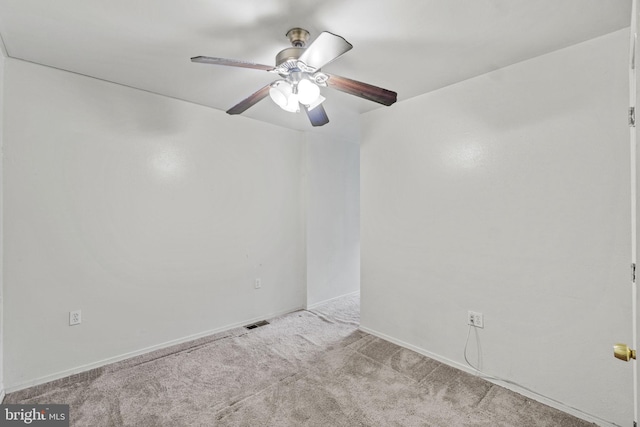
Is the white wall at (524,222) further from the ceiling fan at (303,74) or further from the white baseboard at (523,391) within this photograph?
the ceiling fan at (303,74)

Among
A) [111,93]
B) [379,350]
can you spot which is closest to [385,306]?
[379,350]

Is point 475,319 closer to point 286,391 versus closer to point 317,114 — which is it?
point 286,391

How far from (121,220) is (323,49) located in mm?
2199

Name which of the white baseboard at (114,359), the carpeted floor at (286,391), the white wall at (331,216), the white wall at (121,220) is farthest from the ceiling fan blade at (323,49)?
the white baseboard at (114,359)

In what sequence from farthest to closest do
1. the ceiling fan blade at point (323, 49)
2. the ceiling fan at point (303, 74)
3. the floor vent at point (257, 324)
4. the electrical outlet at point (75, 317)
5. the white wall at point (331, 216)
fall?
the white wall at point (331, 216)
the floor vent at point (257, 324)
the electrical outlet at point (75, 317)
the ceiling fan at point (303, 74)
the ceiling fan blade at point (323, 49)

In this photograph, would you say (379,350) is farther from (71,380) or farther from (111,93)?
(111,93)

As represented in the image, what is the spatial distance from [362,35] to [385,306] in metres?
2.39

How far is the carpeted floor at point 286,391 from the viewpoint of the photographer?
186 centimetres

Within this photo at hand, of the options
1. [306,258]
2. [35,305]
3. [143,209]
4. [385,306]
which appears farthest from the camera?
[306,258]

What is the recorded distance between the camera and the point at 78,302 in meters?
2.33

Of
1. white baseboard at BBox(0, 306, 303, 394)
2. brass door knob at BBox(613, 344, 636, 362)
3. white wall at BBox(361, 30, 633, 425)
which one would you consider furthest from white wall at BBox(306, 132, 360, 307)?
brass door knob at BBox(613, 344, 636, 362)

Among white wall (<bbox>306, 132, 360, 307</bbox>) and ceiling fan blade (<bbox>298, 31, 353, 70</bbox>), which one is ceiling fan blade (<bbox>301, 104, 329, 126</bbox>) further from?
white wall (<bbox>306, 132, 360, 307</bbox>)
